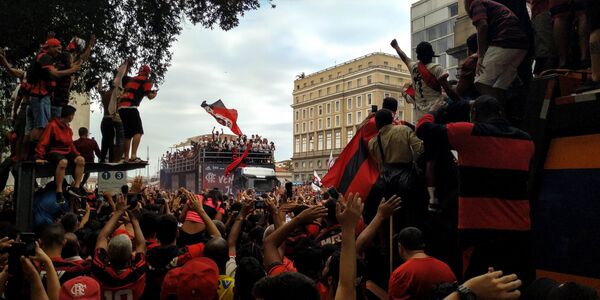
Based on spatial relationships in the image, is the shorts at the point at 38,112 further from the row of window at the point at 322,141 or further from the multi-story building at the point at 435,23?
the row of window at the point at 322,141

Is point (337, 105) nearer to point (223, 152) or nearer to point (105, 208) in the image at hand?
point (223, 152)

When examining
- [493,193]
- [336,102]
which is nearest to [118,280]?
[493,193]

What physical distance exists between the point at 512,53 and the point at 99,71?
1160 cm

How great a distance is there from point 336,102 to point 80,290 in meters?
88.3

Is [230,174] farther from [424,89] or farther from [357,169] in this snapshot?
[424,89]

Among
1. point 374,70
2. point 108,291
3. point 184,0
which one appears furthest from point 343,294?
point 374,70

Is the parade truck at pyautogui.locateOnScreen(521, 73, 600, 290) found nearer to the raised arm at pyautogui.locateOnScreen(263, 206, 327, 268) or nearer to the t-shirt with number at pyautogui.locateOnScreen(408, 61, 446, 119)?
the raised arm at pyautogui.locateOnScreen(263, 206, 327, 268)

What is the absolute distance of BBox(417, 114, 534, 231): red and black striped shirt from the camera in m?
3.63

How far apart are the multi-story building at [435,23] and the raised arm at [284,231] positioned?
4740cm

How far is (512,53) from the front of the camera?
4852mm

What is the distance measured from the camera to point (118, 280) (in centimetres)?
367

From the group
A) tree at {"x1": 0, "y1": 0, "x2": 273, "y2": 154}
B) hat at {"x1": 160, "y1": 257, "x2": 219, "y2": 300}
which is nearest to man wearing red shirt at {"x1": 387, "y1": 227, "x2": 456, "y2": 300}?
hat at {"x1": 160, "y1": 257, "x2": 219, "y2": 300}

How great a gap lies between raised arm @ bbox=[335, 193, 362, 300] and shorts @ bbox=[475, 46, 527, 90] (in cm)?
268

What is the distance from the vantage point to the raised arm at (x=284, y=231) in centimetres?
351
